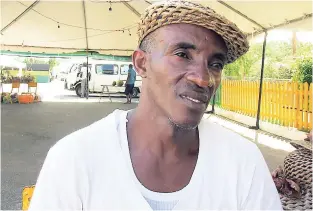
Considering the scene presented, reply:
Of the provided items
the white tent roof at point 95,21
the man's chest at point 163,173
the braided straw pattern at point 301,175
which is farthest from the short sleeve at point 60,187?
the white tent roof at point 95,21

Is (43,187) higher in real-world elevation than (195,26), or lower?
lower

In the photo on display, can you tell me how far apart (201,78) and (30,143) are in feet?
20.6

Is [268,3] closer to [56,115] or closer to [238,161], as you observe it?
[238,161]

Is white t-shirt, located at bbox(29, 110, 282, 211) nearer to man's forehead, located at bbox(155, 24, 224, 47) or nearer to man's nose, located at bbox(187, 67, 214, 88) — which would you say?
man's nose, located at bbox(187, 67, 214, 88)

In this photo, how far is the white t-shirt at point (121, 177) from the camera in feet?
4.01

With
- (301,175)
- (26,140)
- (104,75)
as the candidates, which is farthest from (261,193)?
(104,75)

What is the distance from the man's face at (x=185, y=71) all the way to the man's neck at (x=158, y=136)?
0.21 feet

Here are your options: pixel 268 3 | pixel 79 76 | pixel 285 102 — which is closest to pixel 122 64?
pixel 79 76

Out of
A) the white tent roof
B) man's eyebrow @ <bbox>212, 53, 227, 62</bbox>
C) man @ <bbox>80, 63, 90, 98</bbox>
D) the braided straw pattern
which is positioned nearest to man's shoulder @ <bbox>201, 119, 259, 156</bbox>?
man's eyebrow @ <bbox>212, 53, 227, 62</bbox>

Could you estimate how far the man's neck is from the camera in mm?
1396

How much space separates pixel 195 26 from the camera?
4.33 feet

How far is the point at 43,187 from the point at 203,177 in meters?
0.50

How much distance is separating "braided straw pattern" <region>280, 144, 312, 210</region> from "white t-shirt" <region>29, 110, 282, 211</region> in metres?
0.68

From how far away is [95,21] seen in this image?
11.7 metres
